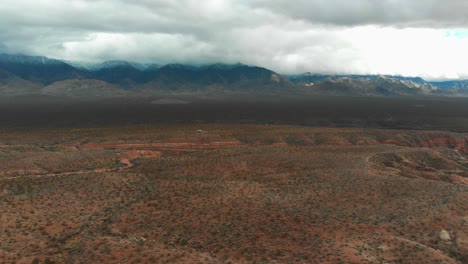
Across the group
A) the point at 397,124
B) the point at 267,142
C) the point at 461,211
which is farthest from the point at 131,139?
the point at 397,124

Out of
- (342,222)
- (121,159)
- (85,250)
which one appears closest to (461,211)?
(342,222)

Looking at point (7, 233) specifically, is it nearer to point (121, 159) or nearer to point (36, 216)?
point (36, 216)

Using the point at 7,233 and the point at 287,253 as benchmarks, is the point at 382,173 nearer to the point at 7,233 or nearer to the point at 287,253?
the point at 287,253

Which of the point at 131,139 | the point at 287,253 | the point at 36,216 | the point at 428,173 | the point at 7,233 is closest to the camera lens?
the point at 287,253

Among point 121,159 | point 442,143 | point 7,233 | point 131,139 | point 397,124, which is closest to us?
point 7,233

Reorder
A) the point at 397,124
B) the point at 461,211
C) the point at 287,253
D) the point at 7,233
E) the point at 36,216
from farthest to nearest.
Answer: the point at 397,124 → the point at 461,211 → the point at 36,216 → the point at 7,233 → the point at 287,253

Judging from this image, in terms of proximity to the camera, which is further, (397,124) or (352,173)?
(397,124)
